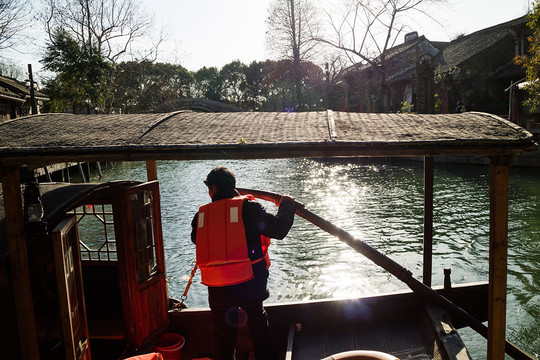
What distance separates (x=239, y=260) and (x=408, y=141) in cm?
153

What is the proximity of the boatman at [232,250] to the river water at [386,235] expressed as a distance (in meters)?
5.02

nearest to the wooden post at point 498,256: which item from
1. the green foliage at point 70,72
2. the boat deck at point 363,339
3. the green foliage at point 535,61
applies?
the boat deck at point 363,339

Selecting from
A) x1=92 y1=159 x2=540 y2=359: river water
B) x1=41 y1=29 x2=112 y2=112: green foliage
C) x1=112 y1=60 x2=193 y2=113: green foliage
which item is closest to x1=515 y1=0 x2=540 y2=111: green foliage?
x1=92 y1=159 x2=540 y2=359: river water

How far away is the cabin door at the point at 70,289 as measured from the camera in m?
3.02

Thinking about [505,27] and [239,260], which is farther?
[505,27]

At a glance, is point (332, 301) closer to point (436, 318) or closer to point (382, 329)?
point (382, 329)

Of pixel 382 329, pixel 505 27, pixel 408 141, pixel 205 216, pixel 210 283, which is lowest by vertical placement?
pixel 382 329

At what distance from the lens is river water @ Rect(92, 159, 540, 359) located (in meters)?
8.83

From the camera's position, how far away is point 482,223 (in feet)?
41.9

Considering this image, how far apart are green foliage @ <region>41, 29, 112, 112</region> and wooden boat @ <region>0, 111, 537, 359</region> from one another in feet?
78.3

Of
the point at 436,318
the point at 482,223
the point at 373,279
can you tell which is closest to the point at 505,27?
the point at 482,223

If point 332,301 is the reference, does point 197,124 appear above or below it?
above

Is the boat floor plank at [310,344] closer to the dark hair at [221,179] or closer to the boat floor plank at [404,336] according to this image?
the boat floor plank at [404,336]

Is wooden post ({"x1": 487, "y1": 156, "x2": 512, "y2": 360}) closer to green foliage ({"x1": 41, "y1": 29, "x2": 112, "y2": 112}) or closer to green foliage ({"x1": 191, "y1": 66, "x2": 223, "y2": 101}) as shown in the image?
green foliage ({"x1": 41, "y1": 29, "x2": 112, "y2": 112})
